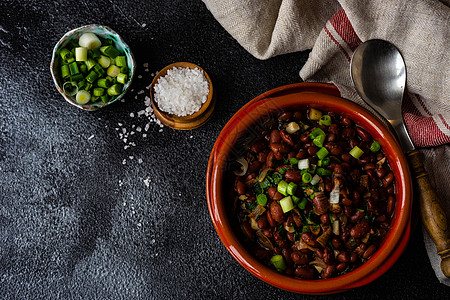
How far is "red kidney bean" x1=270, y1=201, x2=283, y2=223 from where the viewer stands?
1406mm

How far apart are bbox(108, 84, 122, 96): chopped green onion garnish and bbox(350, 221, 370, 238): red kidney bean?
3.34 feet

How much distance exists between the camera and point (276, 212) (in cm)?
141

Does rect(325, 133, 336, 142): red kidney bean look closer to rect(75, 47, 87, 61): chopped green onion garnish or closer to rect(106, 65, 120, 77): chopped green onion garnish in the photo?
rect(106, 65, 120, 77): chopped green onion garnish

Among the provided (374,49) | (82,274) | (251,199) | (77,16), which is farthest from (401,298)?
(77,16)

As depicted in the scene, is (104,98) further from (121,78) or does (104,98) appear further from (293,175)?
(293,175)

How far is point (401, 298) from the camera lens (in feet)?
5.02

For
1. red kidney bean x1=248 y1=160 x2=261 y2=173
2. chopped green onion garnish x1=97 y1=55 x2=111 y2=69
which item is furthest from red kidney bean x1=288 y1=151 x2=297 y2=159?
chopped green onion garnish x1=97 y1=55 x2=111 y2=69

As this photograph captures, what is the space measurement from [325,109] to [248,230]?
1.70 ft

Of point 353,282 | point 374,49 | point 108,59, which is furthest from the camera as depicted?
point 108,59

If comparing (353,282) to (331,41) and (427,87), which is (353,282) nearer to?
(427,87)

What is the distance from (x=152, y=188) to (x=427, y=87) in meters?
1.09

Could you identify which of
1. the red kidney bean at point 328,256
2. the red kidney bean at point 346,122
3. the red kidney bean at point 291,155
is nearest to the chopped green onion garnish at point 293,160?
the red kidney bean at point 291,155

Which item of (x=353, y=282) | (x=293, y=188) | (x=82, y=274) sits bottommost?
(x=82, y=274)

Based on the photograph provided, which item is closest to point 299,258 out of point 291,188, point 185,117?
point 291,188
